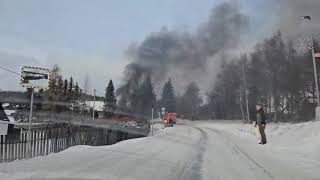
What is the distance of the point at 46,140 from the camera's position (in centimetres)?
1828

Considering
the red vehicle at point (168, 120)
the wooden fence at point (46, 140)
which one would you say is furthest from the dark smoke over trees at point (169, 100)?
the wooden fence at point (46, 140)

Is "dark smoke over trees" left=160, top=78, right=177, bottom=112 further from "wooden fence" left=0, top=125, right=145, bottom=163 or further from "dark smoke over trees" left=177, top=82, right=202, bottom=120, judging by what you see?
"wooden fence" left=0, top=125, right=145, bottom=163

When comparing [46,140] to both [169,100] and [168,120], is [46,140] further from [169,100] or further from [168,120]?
[169,100]

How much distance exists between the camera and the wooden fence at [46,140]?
51.2 ft

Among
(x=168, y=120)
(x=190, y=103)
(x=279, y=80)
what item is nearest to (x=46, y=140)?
(x=168, y=120)

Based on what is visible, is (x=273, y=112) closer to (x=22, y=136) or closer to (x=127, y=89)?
(x=127, y=89)

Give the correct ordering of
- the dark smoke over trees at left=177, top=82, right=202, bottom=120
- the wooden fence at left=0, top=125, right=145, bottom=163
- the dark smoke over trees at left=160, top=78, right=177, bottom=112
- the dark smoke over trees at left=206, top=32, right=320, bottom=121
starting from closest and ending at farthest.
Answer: the wooden fence at left=0, top=125, right=145, bottom=163 < the dark smoke over trees at left=206, top=32, right=320, bottom=121 < the dark smoke over trees at left=160, top=78, right=177, bottom=112 < the dark smoke over trees at left=177, top=82, right=202, bottom=120

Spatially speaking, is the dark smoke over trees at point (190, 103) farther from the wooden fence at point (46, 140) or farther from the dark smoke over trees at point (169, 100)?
the wooden fence at point (46, 140)

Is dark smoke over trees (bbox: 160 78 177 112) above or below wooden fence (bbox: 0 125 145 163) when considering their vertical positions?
above

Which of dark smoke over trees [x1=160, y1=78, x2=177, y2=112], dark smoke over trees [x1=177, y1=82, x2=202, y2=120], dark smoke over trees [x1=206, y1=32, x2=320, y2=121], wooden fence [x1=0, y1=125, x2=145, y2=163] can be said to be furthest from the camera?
dark smoke over trees [x1=177, y1=82, x2=202, y2=120]

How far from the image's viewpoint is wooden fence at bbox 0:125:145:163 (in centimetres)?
1561

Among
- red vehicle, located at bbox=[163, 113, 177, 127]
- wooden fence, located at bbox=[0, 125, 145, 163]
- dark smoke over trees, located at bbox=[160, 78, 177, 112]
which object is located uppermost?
dark smoke over trees, located at bbox=[160, 78, 177, 112]

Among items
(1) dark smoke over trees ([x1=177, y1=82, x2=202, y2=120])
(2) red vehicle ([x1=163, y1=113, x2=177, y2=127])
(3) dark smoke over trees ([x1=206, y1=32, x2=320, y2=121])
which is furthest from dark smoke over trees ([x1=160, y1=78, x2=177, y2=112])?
(2) red vehicle ([x1=163, y1=113, x2=177, y2=127])

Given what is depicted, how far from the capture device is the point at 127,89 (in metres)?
60.5
